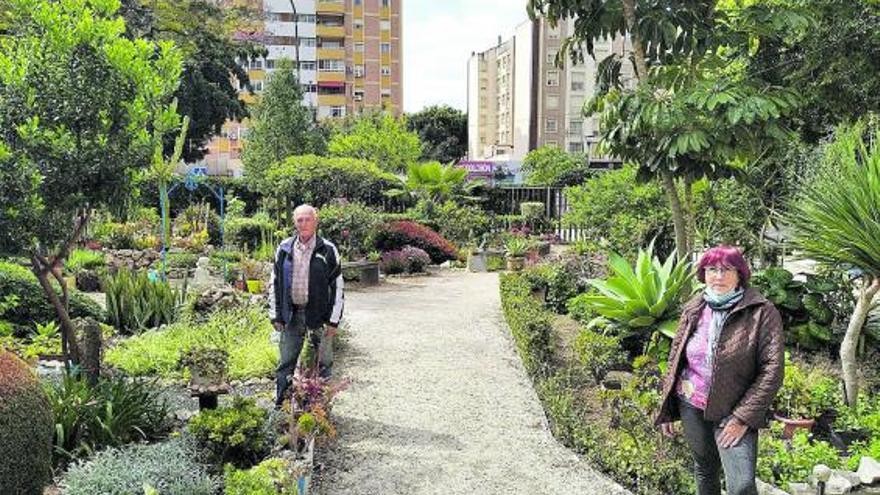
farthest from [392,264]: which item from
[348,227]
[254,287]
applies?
[254,287]

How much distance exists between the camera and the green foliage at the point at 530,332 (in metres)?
7.29

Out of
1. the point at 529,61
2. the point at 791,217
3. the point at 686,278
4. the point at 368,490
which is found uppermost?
the point at 529,61

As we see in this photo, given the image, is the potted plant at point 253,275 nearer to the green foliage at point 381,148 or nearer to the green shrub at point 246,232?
the green shrub at point 246,232

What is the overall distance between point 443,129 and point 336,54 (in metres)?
12.7

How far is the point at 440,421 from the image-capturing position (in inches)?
242

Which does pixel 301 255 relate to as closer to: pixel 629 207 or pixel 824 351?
pixel 824 351

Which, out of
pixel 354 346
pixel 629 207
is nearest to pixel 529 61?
pixel 629 207

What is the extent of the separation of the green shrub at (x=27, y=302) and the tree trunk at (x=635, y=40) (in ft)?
21.2

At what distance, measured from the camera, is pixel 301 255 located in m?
5.77

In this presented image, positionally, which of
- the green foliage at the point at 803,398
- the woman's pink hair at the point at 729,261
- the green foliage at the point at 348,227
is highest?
the woman's pink hair at the point at 729,261

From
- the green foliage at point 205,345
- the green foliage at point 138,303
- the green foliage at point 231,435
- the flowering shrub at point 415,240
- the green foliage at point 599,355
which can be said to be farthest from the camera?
the flowering shrub at point 415,240

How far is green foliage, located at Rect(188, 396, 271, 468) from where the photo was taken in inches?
180

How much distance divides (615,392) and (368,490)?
207 centimetres

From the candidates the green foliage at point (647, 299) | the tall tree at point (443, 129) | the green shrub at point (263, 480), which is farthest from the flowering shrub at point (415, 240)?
the tall tree at point (443, 129)
